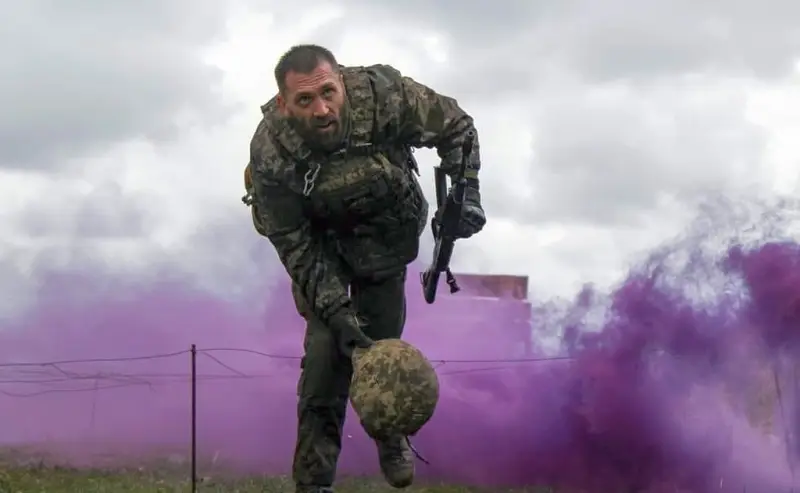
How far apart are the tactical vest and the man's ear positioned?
165 millimetres

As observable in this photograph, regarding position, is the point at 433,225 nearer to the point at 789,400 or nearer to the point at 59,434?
the point at 789,400

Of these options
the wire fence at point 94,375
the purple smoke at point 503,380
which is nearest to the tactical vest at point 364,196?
the purple smoke at point 503,380

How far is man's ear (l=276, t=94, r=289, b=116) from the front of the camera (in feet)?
15.8

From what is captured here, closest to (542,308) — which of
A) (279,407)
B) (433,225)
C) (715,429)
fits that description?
(715,429)

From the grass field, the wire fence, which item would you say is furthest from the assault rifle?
the wire fence

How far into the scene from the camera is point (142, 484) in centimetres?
1189

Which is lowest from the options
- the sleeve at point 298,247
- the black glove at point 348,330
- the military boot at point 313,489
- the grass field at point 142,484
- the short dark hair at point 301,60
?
the grass field at point 142,484

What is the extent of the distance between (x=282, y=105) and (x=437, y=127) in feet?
2.34

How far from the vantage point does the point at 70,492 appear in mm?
10656

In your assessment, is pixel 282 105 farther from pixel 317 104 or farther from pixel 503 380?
pixel 503 380

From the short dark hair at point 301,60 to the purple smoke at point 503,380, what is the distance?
1042 centimetres

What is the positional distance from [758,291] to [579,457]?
10.9 ft

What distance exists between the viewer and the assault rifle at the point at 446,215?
4.95 metres

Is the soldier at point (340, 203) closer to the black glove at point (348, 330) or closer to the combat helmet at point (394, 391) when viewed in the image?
the black glove at point (348, 330)
